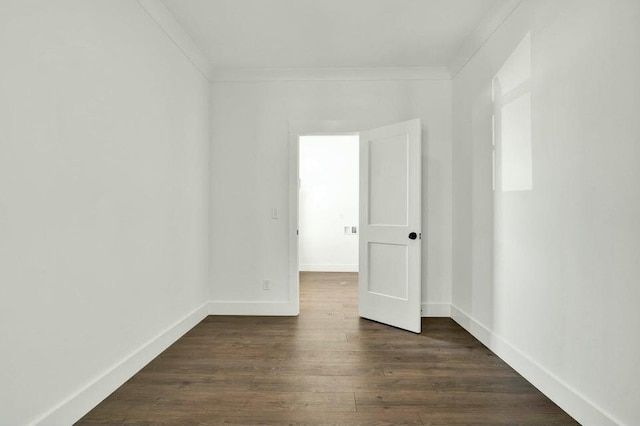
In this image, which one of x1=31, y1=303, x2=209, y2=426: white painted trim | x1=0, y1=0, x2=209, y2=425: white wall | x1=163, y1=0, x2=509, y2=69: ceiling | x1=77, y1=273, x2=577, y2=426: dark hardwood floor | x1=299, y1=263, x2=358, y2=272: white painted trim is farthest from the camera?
x1=299, y1=263, x2=358, y2=272: white painted trim

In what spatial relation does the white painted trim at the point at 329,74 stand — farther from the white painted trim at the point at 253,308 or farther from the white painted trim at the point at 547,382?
the white painted trim at the point at 547,382

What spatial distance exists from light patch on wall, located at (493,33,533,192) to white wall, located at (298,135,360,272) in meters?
4.45

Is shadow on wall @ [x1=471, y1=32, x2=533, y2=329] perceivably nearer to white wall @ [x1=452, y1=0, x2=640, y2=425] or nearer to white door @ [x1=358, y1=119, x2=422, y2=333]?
white wall @ [x1=452, y1=0, x2=640, y2=425]

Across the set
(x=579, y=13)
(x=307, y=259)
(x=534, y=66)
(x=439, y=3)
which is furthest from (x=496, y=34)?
(x=307, y=259)

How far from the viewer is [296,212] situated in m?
4.17

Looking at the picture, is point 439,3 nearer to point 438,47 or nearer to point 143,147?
point 438,47

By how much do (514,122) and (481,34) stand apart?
0.98m

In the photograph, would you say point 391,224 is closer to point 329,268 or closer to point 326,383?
point 326,383

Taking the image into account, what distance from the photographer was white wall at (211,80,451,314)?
4.18 meters

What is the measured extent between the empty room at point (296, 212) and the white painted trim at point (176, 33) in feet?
0.08

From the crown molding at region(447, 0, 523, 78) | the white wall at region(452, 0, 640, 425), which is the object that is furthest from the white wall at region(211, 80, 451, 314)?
the white wall at region(452, 0, 640, 425)

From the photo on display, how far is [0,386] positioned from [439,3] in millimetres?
3375

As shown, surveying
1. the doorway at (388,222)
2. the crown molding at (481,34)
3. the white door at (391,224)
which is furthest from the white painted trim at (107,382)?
the crown molding at (481,34)

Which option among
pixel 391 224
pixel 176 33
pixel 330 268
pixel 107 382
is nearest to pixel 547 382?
pixel 391 224
